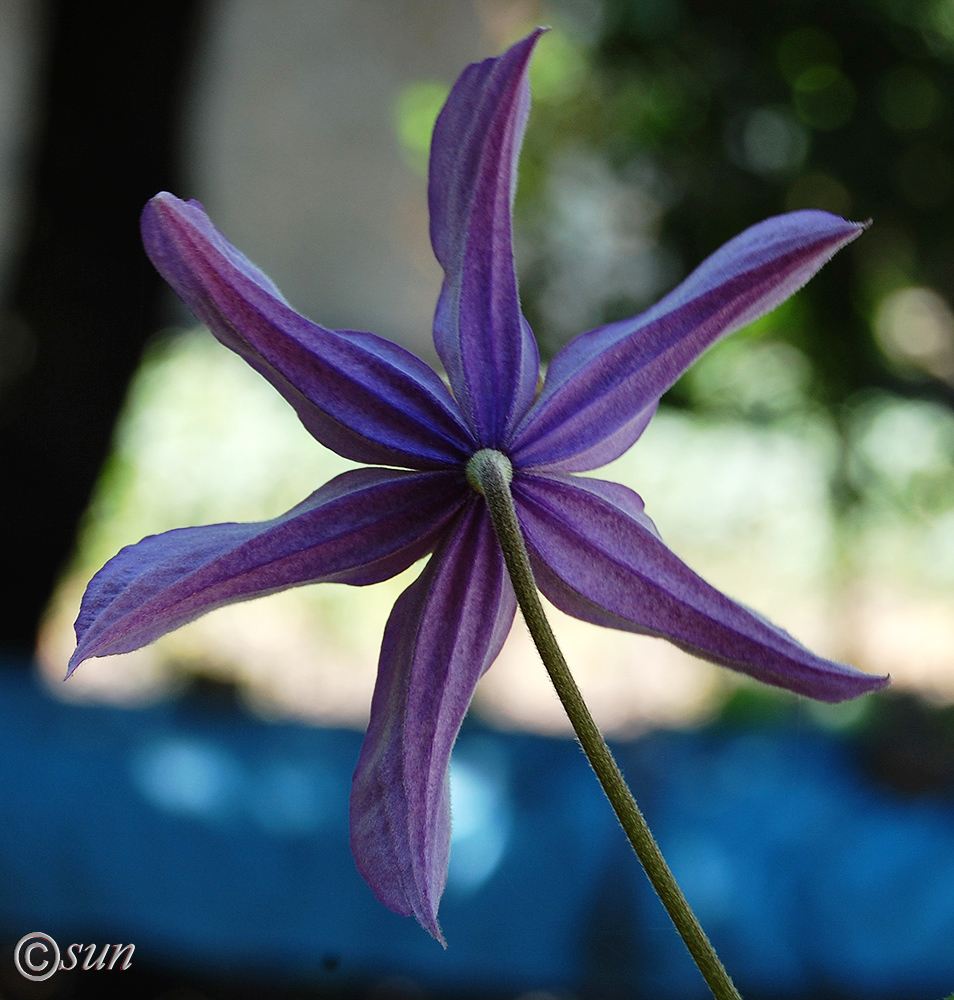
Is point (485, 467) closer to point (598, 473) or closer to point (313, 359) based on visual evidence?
point (313, 359)

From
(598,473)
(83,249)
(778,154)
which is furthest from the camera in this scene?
(778,154)

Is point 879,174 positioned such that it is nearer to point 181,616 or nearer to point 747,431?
point 747,431

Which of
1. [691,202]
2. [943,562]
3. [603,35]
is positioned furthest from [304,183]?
[943,562]

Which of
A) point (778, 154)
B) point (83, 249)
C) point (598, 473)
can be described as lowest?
point (83, 249)

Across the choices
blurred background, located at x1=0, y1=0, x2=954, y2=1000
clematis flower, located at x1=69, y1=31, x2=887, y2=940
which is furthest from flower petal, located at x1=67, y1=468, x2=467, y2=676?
blurred background, located at x1=0, y1=0, x2=954, y2=1000

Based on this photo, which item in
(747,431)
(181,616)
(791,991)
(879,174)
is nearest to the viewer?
(181,616)

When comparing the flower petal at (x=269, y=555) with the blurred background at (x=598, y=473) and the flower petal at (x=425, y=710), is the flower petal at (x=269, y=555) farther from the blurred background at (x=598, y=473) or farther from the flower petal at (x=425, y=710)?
the blurred background at (x=598, y=473)

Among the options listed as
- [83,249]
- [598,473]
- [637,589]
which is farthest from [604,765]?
[598,473]
